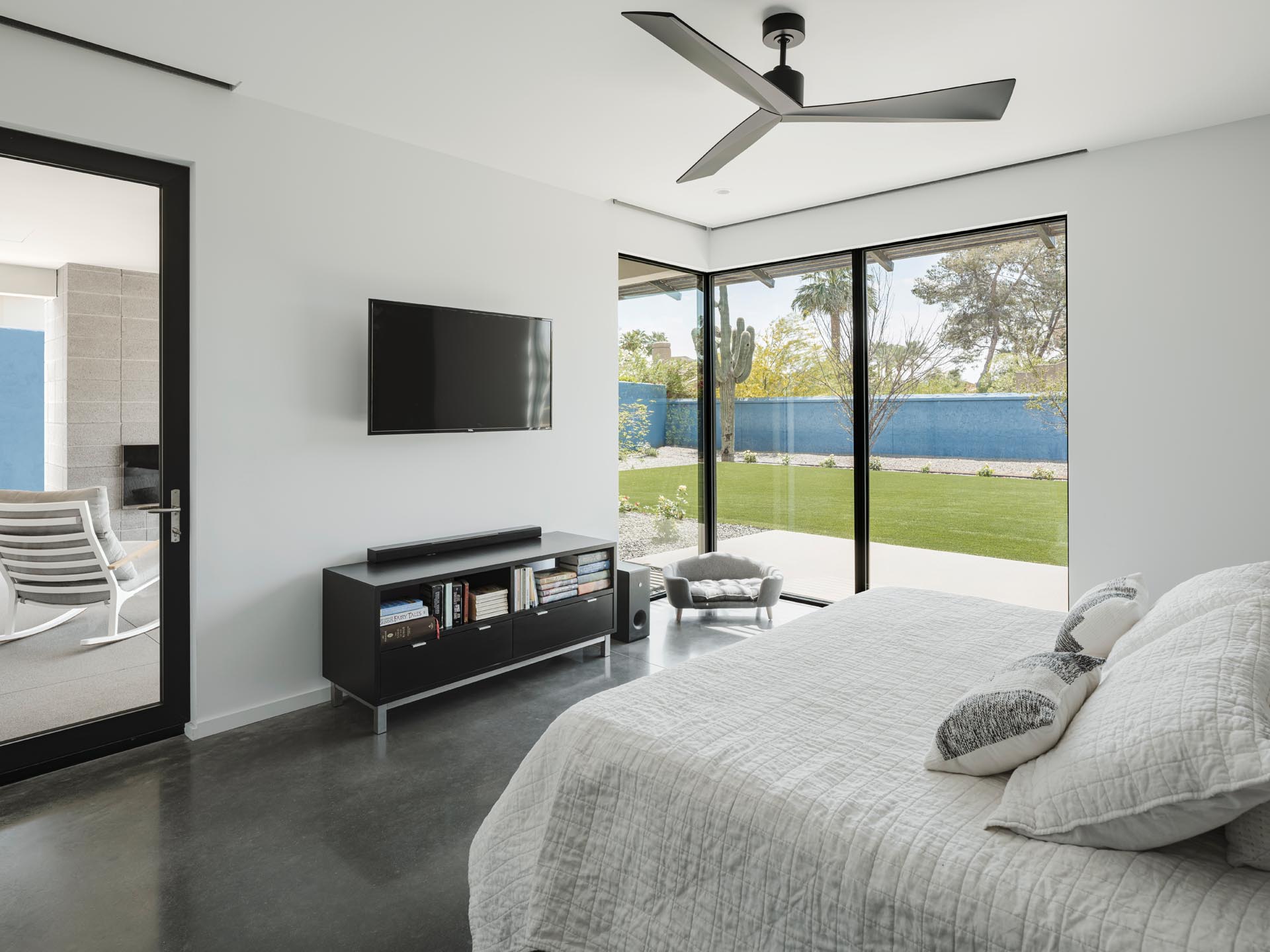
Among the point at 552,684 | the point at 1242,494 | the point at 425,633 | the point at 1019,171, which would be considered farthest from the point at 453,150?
the point at 1242,494

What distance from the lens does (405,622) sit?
3.25m

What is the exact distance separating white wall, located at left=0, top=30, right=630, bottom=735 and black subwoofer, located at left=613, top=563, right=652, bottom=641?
83cm

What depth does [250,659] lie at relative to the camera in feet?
10.8

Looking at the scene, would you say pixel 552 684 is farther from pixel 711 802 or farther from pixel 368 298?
pixel 711 802

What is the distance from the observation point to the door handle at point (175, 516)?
3074 millimetres

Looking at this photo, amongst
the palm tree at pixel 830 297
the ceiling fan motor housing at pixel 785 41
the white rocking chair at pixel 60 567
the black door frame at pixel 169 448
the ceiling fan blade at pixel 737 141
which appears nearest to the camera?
the ceiling fan motor housing at pixel 785 41

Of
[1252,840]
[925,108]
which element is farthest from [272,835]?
[925,108]

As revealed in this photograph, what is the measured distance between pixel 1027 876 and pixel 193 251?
136 inches

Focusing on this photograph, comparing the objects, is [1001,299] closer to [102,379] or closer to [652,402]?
[652,402]

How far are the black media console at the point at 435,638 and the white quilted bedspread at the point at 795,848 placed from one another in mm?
1457

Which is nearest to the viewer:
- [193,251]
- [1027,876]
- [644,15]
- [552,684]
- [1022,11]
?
[1027,876]

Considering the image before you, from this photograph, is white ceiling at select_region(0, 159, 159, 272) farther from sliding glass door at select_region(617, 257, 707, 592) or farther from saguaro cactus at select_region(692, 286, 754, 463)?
saguaro cactus at select_region(692, 286, 754, 463)

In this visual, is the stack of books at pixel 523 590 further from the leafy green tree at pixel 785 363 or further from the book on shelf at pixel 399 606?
the leafy green tree at pixel 785 363

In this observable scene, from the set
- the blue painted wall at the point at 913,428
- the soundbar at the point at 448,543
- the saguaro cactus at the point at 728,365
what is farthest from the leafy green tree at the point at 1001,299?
the soundbar at the point at 448,543
